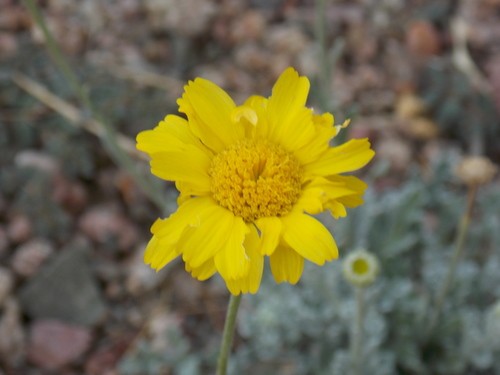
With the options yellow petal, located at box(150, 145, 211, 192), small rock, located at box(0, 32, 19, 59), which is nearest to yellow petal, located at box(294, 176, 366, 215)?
yellow petal, located at box(150, 145, 211, 192)

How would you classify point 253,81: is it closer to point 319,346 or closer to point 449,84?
point 449,84

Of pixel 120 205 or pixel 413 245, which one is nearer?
pixel 413 245

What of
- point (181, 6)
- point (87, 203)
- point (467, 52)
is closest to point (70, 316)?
point (87, 203)

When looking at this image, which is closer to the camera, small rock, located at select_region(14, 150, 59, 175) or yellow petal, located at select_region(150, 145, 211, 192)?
yellow petal, located at select_region(150, 145, 211, 192)

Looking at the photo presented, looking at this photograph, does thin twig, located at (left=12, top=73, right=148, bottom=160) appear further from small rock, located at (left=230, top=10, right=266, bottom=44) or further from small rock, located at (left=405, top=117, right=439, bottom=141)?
small rock, located at (left=405, top=117, right=439, bottom=141)

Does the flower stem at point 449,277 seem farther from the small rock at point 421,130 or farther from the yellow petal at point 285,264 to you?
the small rock at point 421,130
